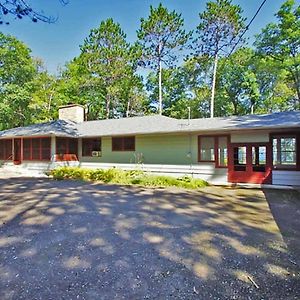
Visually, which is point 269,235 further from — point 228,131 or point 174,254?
point 228,131

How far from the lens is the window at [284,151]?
10.6 metres

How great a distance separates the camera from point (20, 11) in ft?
15.7

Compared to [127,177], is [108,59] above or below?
above

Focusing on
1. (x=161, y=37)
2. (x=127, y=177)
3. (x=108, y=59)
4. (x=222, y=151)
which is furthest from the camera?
(x=108, y=59)

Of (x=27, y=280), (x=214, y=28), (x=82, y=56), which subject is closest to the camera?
(x=27, y=280)

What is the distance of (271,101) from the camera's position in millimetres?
27312

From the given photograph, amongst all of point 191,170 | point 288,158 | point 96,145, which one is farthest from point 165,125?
point 288,158

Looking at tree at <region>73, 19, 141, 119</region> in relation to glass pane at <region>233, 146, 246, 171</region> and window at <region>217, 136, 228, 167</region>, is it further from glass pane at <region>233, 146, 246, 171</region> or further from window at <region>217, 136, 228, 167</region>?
glass pane at <region>233, 146, 246, 171</region>

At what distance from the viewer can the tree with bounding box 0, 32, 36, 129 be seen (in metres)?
25.7

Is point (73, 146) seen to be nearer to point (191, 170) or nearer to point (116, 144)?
point (116, 144)

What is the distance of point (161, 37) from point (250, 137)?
55.3ft

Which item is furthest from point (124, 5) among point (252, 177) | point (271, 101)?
point (271, 101)

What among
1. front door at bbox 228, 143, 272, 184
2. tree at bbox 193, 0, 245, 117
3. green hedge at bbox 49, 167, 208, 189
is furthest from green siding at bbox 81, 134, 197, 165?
tree at bbox 193, 0, 245, 117

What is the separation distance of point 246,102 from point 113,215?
87.3 feet
